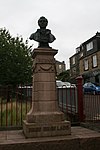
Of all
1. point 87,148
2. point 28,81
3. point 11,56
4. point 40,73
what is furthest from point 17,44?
point 87,148

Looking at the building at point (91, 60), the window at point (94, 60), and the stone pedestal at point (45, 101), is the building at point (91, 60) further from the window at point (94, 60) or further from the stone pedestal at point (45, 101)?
the stone pedestal at point (45, 101)

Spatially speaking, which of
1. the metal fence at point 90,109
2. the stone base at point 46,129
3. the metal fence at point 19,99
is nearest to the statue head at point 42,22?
the metal fence at point 19,99

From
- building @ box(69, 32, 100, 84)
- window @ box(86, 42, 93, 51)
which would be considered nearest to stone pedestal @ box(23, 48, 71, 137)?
building @ box(69, 32, 100, 84)

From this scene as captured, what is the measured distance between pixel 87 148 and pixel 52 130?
1118mm

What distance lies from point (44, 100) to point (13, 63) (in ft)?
51.3

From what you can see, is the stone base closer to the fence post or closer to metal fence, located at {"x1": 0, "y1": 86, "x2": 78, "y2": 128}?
metal fence, located at {"x1": 0, "y1": 86, "x2": 78, "y2": 128}

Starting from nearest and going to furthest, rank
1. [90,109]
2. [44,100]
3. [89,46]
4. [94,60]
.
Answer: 1. [44,100]
2. [90,109]
3. [94,60]
4. [89,46]

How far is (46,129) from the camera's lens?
273 inches

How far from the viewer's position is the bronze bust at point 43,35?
7.70 metres

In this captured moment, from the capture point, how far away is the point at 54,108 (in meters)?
7.38

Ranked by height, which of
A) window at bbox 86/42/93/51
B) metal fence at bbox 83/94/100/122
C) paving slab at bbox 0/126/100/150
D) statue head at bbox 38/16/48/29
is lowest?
paving slab at bbox 0/126/100/150

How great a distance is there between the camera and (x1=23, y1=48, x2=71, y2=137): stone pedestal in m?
7.00

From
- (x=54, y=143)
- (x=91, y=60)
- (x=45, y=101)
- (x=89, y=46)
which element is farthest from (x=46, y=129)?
(x=89, y=46)

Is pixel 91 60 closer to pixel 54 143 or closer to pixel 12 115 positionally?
pixel 12 115
